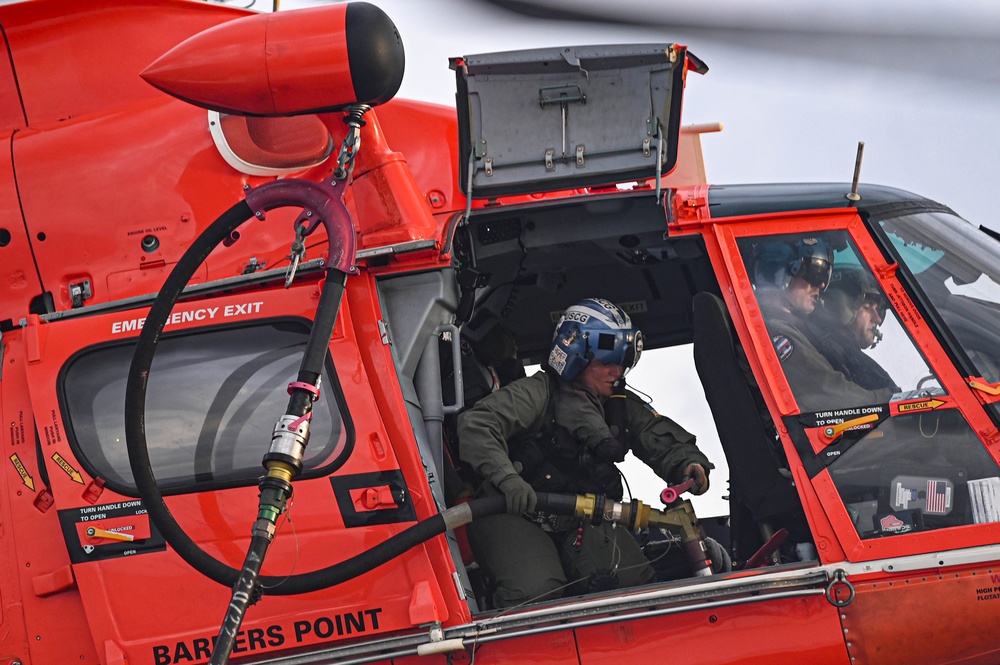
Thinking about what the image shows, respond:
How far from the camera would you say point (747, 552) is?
13.7ft

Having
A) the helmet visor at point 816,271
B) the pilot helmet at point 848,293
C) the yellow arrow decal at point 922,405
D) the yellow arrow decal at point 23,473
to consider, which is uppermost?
the helmet visor at point 816,271

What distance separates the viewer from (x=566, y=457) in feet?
14.4

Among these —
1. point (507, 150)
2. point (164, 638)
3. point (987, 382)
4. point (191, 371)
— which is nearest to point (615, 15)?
point (507, 150)

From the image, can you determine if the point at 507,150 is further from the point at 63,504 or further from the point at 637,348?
the point at 63,504

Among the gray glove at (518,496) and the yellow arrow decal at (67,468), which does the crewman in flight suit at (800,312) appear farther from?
the yellow arrow decal at (67,468)

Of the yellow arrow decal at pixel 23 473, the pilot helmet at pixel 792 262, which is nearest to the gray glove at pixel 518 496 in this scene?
the pilot helmet at pixel 792 262

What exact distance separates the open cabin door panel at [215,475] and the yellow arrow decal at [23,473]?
13 centimetres

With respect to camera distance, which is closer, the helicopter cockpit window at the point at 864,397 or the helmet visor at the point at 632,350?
the helicopter cockpit window at the point at 864,397

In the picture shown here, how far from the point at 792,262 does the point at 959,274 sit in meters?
0.64

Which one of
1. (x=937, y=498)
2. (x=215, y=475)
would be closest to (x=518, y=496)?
(x=215, y=475)

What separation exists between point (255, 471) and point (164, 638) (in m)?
0.68

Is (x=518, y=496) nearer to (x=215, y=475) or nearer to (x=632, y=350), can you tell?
(x=632, y=350)

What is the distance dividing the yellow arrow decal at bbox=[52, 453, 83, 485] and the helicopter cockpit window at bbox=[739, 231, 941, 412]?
2692mm

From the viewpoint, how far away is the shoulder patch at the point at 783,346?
3836 millimetres
